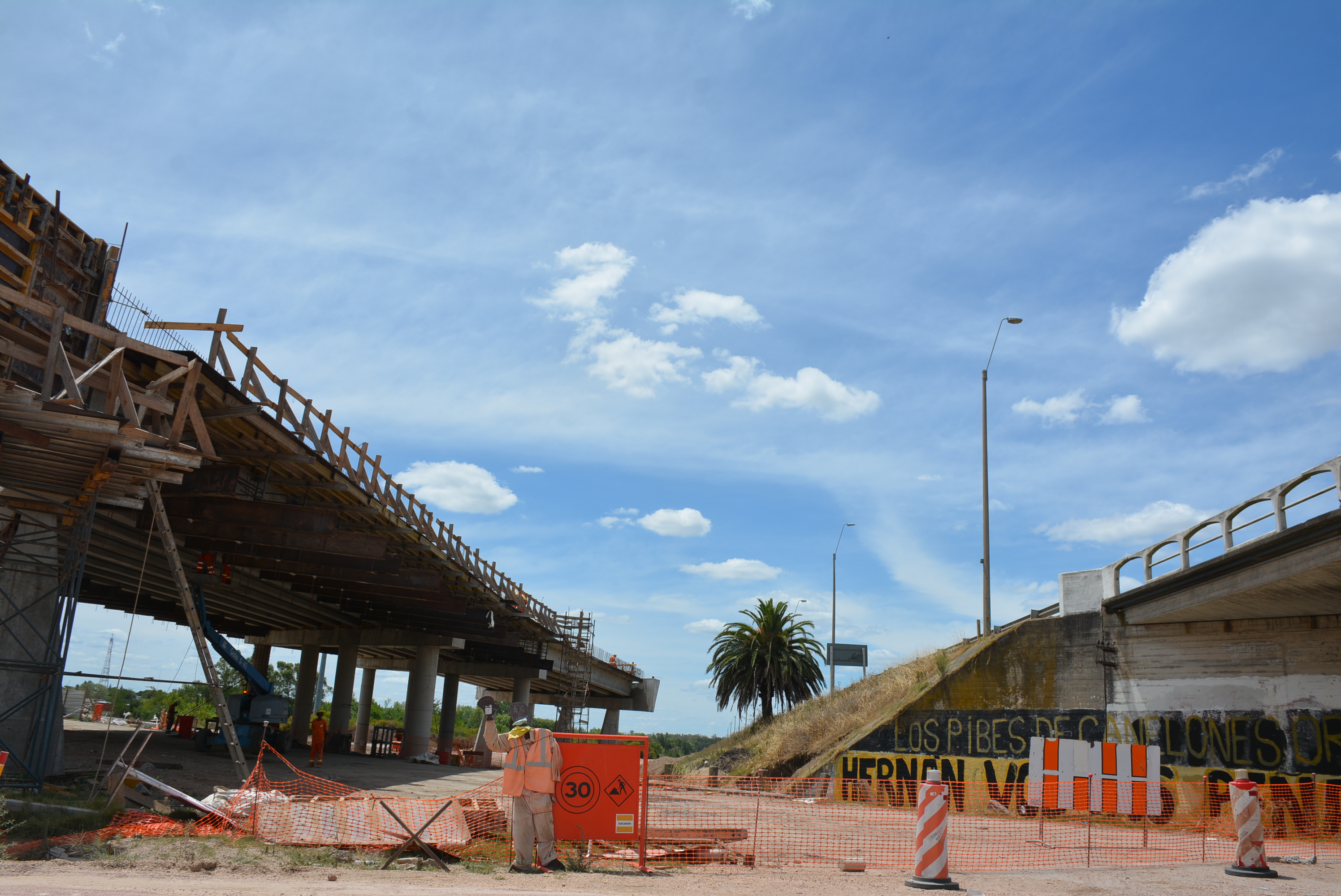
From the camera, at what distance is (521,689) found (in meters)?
56.5

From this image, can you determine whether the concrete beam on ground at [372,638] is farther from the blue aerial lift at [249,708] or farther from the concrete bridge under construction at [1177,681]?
the concrete bridge under construction at [1177,681]

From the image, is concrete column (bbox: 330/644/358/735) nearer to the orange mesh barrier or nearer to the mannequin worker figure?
the orange mesh barrier

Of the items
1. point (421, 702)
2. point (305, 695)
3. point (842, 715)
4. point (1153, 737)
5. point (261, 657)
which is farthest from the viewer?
point (261, 657)

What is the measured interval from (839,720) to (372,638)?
80.4 ft

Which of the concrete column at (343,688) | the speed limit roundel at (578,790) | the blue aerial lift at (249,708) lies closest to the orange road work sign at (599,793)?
the speed limit roundel at (578,790)

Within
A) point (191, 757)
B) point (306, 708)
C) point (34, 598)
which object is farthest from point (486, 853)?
point (306, 708)

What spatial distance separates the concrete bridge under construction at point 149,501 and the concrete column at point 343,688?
397 centimetres

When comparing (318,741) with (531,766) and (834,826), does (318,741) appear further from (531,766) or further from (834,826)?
(531,766)

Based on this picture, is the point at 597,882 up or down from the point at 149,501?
down

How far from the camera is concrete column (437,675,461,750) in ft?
177

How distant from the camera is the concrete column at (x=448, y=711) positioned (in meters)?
53.9

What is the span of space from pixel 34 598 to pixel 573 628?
32.1m

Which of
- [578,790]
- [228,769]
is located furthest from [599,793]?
[228,769]

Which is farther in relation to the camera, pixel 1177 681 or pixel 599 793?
pixel 1177 681
